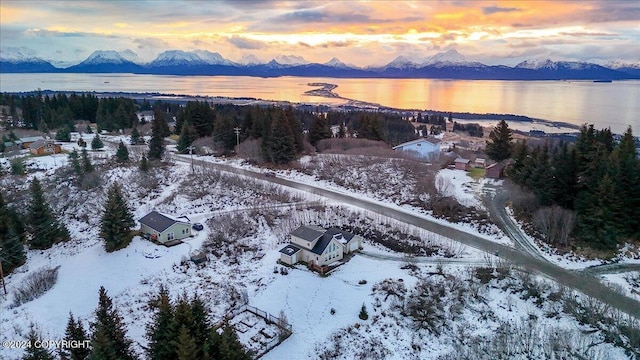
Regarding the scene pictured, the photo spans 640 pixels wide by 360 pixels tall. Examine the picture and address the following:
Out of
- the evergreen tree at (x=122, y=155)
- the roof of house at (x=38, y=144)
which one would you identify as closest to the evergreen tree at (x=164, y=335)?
the evergreen tree at (x=122, y=155)

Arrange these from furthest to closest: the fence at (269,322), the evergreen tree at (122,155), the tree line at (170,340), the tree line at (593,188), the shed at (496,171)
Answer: the evergreen tree at (122,155), the shed at (496,171), the tree line at (593,188), the fence at (269,322), the tree line at (170,340)

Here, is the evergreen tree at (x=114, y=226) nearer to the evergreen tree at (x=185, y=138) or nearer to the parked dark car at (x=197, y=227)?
the parked dark car at (x=197, y=227)

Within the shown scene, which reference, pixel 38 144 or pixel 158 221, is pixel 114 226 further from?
pixel 38 144

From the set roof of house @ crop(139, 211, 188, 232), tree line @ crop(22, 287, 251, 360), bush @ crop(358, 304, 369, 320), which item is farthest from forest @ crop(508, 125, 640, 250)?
roof of house @ crop(139, 211, 188, 232)

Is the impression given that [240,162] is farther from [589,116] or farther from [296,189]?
[589,116]

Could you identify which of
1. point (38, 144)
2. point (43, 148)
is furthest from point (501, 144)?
point (38, 144)

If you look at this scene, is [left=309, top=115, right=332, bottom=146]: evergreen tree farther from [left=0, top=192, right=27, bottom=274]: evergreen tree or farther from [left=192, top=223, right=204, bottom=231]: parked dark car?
[left=0, top=192, right=27, bottom=274]: evergreen tree
